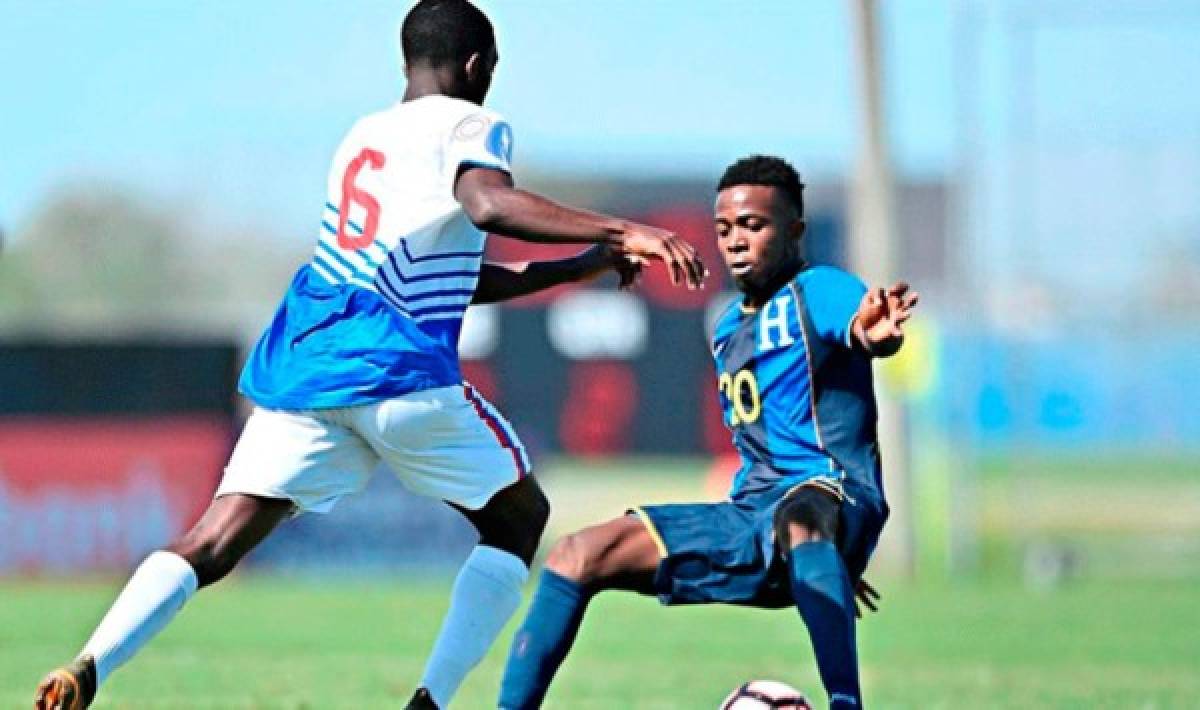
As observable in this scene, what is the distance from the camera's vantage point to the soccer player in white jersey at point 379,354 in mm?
6465

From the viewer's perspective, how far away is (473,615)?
6902mm

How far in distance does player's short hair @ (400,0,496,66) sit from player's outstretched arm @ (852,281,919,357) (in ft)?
4.46

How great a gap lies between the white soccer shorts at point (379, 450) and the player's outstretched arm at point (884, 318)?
1142mm

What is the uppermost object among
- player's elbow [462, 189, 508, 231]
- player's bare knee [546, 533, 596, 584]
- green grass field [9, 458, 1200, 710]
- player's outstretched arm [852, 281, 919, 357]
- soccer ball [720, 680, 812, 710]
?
player's elbow [462, 189, 508, 231]

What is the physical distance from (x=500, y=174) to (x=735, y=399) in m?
1.20

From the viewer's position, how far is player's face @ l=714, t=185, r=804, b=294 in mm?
6910

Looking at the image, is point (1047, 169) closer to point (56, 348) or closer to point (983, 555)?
point (983, 555)

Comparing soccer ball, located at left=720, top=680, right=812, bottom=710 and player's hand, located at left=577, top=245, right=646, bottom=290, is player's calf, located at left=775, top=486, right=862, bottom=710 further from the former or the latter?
player's hand, located at left=577, top=245, right=646, bottom=290

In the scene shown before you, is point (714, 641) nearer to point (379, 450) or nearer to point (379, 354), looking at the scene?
point (379, 450)

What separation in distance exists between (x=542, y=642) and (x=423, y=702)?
49 centimetres

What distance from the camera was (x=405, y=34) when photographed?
6.67 m

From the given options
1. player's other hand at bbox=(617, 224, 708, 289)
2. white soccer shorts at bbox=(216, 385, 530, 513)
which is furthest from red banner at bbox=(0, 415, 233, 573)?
player's other hand at bbox=(617, 224, 708, 289)

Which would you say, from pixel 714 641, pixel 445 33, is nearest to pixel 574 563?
pixel 445 33

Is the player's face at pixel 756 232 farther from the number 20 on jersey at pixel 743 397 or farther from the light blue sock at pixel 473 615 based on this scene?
the light blue sock at pixel 473 615
